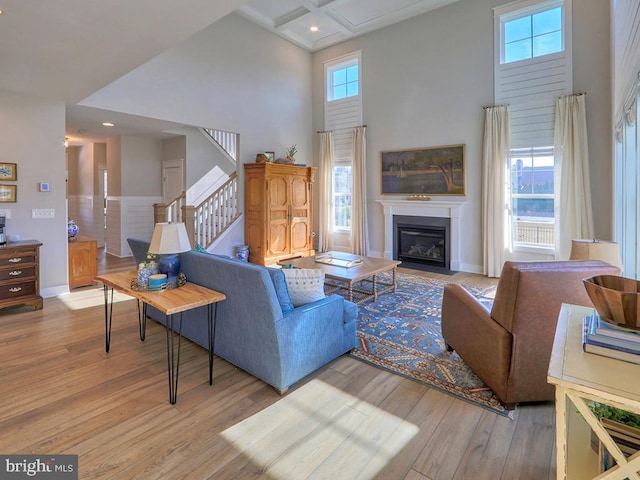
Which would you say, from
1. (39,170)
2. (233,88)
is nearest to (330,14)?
(233,88)

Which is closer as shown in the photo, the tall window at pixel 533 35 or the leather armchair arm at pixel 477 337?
the leather armchair arm at pixel 477 337

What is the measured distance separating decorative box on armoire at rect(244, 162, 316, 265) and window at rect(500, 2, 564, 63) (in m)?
4.11

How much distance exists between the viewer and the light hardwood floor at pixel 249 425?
Result: 1827mm

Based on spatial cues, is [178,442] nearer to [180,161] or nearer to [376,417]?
[376,417]

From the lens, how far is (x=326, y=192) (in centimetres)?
806

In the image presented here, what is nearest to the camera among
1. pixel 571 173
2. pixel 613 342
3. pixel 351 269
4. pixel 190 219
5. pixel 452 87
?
pixel 613 342

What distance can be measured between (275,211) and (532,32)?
5144 mm

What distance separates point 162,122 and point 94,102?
3.59ft

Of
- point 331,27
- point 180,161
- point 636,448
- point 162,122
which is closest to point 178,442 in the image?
point 636,448

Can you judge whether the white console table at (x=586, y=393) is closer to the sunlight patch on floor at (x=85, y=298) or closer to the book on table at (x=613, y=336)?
the book on table at (x=613, y=336)

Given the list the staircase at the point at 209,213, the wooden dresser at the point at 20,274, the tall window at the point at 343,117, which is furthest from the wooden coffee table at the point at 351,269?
the wooden dresser at the point at 20,274

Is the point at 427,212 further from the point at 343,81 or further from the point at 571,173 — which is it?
the point at 343,81

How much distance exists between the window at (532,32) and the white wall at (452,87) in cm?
22

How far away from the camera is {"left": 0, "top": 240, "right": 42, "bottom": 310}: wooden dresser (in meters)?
4.07
